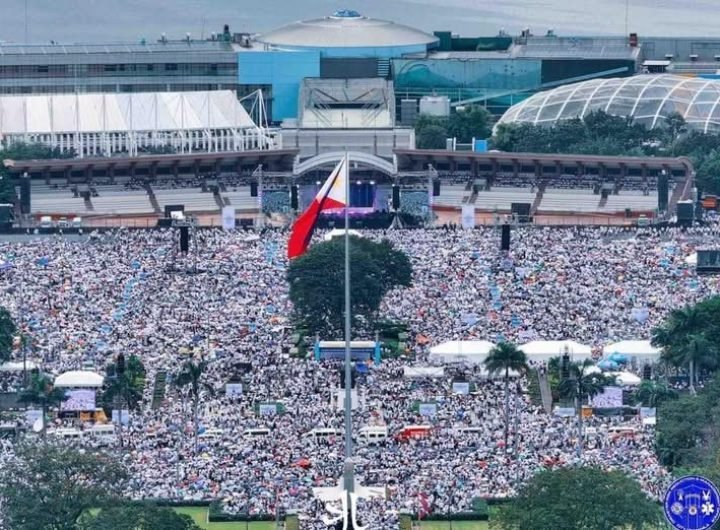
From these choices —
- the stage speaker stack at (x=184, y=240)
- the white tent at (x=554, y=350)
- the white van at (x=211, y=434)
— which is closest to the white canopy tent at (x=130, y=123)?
the stage speaker stack at (x=184, y=240)

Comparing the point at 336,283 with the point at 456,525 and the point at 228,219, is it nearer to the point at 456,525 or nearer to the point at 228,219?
the point at 228,219

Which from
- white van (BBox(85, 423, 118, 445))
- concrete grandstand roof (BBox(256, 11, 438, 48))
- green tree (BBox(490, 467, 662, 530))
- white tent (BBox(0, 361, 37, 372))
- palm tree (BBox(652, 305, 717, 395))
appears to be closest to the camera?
green tree (BBox(490, 467, 662, 530))

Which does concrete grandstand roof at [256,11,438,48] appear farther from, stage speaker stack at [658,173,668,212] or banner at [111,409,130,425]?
banner at [111,409,130,425]

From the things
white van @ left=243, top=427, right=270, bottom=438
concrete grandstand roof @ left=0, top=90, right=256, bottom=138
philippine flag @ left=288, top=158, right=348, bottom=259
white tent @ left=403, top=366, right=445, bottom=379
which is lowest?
white van @ left=243, top=427, right=270, bottom=438

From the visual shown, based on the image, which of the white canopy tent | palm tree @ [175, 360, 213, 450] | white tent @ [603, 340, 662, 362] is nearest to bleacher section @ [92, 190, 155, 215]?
the white canopy tent

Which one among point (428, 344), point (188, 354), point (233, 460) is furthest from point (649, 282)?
point (233, 460)

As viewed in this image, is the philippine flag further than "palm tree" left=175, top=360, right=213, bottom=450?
No
